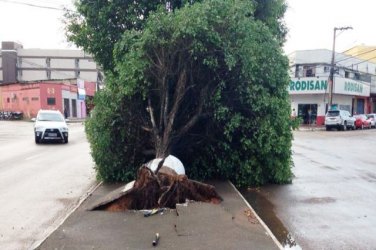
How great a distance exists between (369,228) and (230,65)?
13.8 ft

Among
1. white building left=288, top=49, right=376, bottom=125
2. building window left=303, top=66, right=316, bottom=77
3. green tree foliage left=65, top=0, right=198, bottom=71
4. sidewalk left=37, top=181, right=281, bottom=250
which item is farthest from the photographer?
building window left=303, top=66, right=316, bottom=77

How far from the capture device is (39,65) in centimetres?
8138

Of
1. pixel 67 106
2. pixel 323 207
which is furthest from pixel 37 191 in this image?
pixel 67 106

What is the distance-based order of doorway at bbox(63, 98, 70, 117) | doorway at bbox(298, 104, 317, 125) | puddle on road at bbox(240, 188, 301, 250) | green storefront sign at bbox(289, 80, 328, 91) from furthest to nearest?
doorway at bbox(63, 98, 70, 117), doorway at bbox(298, 104, 317, 125), green storefront sign at bbox(289, 80, 328, 91), puddle on road at bbox(240, 188, 301, 250)

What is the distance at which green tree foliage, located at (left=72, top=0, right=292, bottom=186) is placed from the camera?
29.0ft

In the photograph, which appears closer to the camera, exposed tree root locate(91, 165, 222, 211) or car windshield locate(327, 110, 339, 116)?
exposed tree root locate(91, 165, 222, 211)

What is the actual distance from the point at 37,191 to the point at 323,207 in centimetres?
669

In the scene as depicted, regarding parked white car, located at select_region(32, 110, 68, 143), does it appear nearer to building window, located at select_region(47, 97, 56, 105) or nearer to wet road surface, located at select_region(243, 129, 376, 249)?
wet road surface, located at select_region(243, 129, 376, 249)

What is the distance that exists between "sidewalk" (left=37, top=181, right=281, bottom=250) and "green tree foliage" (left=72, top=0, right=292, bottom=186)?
2.71 metres

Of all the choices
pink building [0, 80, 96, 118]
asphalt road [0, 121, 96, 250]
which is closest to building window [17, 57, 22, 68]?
pink building [0, 80, 96, 118]

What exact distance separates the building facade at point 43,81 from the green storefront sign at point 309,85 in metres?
24.9

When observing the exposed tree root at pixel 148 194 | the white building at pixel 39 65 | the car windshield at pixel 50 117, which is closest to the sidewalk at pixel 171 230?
the exposed tree root at pixel 148 194

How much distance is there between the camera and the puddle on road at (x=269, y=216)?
6277mm

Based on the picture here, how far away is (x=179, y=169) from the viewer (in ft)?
28.8
